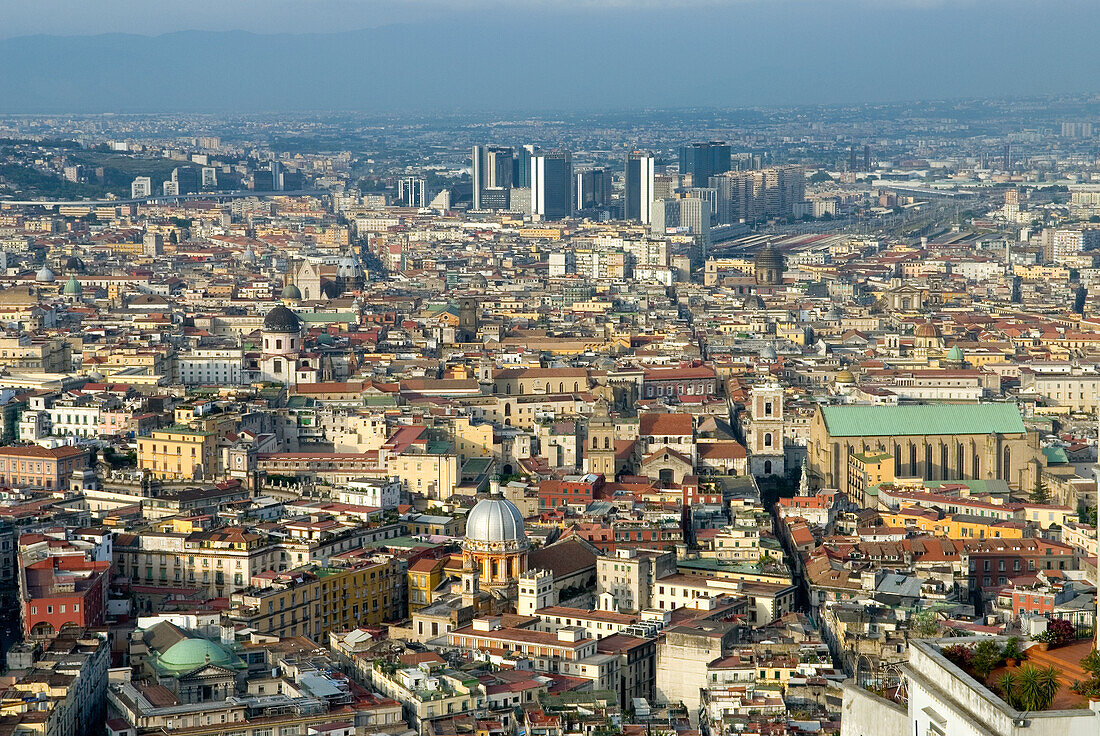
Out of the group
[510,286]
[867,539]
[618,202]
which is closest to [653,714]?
[867,539]

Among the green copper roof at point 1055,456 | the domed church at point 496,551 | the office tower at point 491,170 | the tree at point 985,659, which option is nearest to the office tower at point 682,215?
the office tower at point 491,170

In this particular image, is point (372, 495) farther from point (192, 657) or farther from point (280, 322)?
point (280, 322)

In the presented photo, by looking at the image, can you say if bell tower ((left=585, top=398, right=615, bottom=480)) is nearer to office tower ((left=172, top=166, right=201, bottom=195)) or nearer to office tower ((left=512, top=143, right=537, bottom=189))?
office tower ((left=512, top=143, right=537, bottom=189))

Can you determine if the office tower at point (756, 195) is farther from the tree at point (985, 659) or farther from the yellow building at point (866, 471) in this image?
the tree at point (985, 659)

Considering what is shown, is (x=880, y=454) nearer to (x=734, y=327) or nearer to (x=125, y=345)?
(x=125, y=345)

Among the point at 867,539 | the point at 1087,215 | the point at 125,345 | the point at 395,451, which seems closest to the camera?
the point at 867,539

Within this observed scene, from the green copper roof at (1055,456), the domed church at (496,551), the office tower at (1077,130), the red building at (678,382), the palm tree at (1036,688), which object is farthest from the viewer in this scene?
the office tower at (1077,130)

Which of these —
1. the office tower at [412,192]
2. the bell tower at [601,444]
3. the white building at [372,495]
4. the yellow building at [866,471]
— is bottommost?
the office tower at [412,192]
